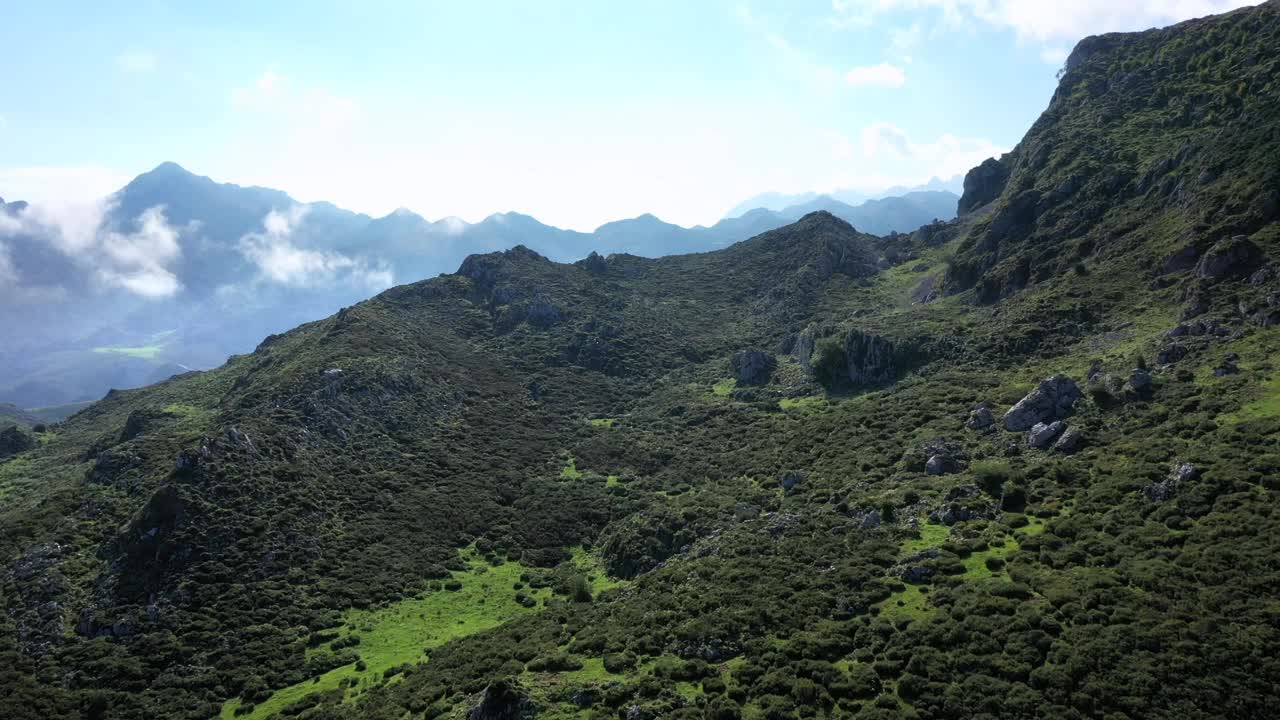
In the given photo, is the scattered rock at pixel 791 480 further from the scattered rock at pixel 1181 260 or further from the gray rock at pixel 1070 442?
the scattered rock at pixel 1181 260

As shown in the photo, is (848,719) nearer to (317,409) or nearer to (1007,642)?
(1007,642)

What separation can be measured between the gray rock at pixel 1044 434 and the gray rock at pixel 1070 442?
978 millimetres

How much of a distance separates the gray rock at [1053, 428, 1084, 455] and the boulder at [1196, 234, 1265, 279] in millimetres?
29862

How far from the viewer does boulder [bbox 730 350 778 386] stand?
117m

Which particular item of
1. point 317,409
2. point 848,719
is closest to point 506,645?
point 848,719

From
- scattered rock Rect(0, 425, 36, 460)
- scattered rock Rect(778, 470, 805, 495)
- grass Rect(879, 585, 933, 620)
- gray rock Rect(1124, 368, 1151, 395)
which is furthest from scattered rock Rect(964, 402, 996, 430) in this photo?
scattered rock Rect(0, 425, 36, 460)

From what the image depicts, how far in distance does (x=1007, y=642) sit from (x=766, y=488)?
38.7m

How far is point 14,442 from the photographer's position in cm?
12594

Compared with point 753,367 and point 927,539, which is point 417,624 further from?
point 753,367

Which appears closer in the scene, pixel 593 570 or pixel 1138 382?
pixel 1138 382

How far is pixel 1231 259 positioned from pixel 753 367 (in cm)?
6586

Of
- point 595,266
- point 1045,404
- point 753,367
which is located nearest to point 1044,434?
point 1045,404

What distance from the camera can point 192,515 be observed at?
69.4 meters

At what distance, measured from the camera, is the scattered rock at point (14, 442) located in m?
125
